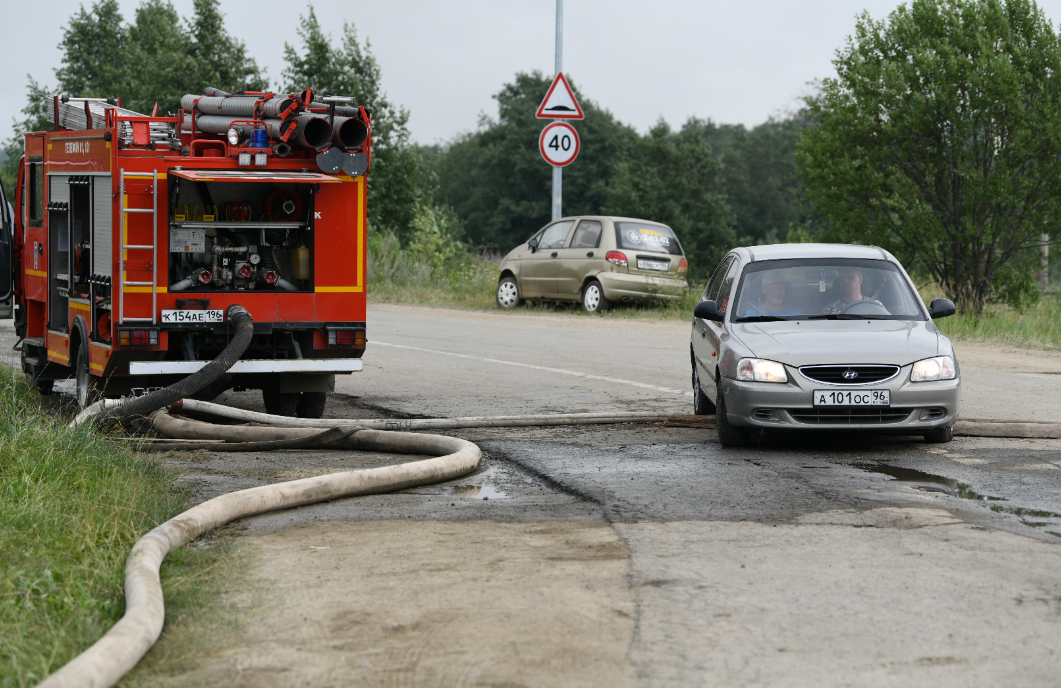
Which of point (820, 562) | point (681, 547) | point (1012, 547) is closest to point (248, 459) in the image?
point (681, 547)

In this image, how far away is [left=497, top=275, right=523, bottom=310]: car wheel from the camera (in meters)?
24.3

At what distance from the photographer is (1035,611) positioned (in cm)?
491

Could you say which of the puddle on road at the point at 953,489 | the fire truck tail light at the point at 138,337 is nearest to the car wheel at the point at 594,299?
the fire truck tail light at the point at 138,337

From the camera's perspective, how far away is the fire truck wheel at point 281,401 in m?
11.0

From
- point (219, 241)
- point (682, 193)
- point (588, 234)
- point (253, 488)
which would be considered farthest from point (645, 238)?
point (682, 193)

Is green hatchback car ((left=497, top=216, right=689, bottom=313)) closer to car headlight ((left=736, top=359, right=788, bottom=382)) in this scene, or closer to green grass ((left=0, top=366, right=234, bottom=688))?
car headlight ((left=736, top=359, right=788, bottom=382))

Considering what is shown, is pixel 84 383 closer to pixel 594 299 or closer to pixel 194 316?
pixel 194 316

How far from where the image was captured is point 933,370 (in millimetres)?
8680

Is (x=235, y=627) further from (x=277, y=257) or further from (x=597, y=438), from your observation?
(x=277, y=257)

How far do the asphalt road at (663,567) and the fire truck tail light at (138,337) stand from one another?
1.55m

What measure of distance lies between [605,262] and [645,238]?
89cm

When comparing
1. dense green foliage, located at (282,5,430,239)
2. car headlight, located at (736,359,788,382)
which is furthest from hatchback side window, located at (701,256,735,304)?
dense green foliage, located at (282,5,430,239)

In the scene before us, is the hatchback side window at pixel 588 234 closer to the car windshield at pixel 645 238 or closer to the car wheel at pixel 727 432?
the car windshield at pixel 645 238

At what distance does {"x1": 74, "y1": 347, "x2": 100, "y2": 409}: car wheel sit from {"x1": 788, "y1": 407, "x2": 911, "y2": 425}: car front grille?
547 cm
